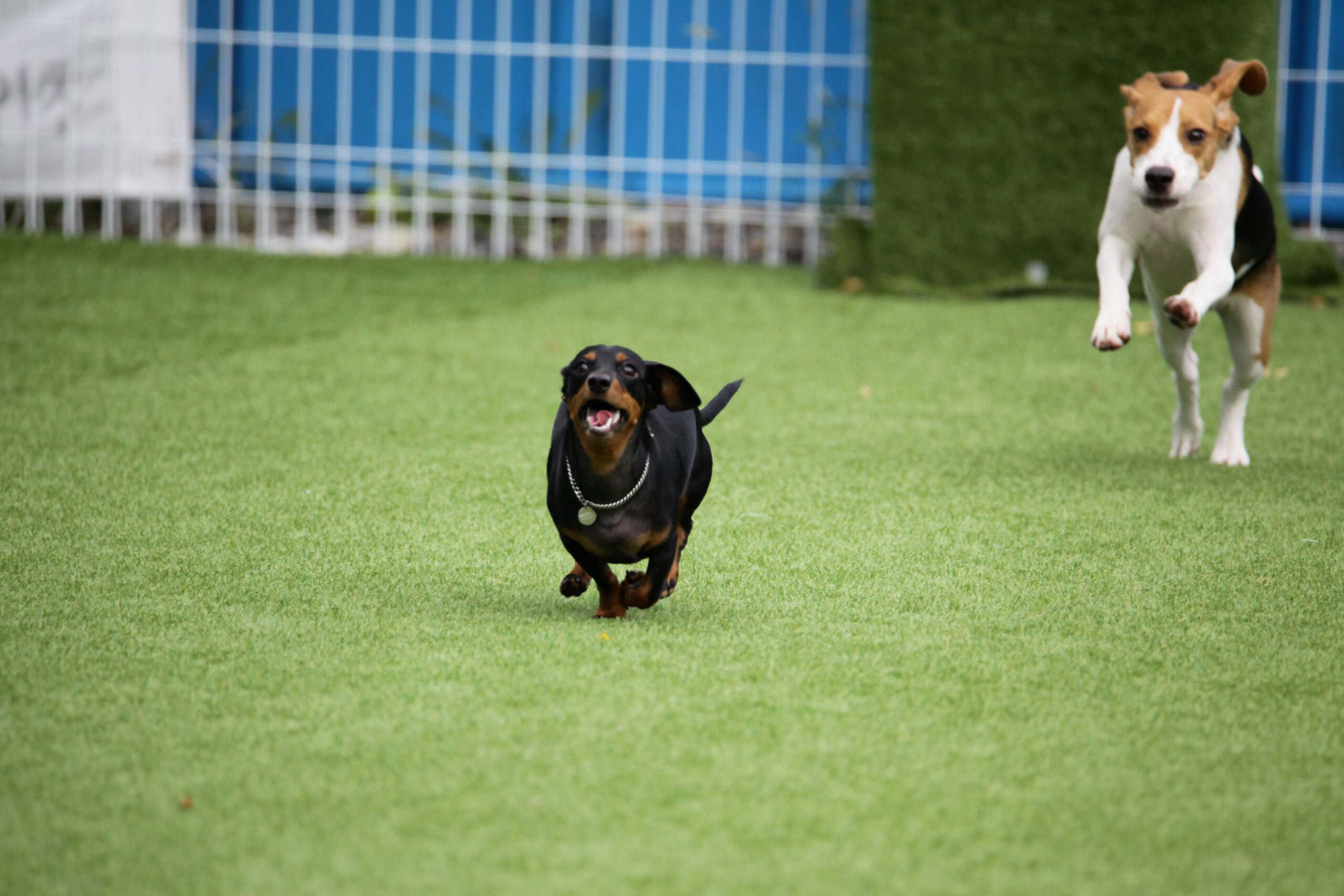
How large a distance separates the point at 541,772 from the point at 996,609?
1215 millimetres

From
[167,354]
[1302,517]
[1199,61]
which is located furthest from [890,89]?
[1302,517]

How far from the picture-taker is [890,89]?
8.09m

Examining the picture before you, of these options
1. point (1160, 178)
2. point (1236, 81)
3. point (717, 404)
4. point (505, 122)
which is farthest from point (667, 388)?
point (505, 122)

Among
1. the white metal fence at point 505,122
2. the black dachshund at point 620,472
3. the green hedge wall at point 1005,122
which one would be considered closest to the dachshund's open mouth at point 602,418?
the black dachshund at point 620,472

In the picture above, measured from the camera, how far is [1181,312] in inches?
149

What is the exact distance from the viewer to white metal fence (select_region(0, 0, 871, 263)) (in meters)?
9.05

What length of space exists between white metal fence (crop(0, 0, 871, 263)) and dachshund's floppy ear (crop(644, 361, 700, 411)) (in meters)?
6.47

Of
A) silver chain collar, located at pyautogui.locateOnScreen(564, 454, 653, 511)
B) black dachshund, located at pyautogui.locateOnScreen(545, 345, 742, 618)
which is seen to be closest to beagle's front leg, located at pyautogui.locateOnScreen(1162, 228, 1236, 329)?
black dachshund, located at pyautogui.locateOnScreen(545, 345, 742, 618)

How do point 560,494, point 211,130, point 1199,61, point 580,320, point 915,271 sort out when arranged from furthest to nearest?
point 211,130 < point 915,271 < point 1199,61 < point 580,320 < point 560,494

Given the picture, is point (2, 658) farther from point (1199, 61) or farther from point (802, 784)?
point (1199, 61)

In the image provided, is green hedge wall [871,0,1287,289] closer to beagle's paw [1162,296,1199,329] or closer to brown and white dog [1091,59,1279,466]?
brown and white dog [1091,59,1279,466]

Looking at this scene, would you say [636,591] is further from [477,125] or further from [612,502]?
[477,125]

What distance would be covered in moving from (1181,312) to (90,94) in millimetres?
7219

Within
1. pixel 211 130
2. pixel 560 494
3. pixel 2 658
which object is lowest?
pixel 2 658
